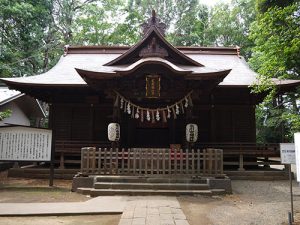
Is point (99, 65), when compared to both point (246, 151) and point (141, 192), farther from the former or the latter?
point (141, 192)

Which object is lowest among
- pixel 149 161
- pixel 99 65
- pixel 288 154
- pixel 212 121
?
pixel 149 161

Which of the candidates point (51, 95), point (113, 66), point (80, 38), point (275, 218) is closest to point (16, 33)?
point (80, 38)

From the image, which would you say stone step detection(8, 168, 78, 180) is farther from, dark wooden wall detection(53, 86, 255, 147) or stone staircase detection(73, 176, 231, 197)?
stone staircase detection(73, 176, 231, 197)

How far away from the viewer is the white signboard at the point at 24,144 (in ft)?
32.2

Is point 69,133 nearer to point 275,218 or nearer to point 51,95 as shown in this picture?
point 51,95

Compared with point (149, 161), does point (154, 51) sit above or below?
above

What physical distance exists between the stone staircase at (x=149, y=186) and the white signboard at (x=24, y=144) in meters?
1.88

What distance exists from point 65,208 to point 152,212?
2.18 meters

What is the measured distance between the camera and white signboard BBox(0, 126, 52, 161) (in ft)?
32.2

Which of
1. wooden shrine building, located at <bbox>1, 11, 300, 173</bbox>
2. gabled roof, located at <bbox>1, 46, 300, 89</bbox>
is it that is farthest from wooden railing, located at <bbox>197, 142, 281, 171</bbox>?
gabled roof, located at <bbox>1, 46, 300, 89</bbox>

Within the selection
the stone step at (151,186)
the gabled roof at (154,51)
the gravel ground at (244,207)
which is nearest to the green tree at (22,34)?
the gabled roof at (154,51)

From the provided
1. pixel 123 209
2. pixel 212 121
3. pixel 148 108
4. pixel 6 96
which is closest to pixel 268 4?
pixel 212 121

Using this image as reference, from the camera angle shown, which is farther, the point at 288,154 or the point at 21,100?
the point at 21,100

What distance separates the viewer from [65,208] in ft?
23.3
